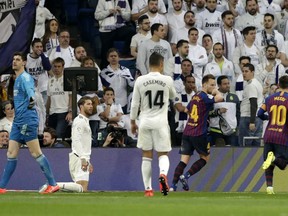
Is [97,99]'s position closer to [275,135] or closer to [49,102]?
[49,102]

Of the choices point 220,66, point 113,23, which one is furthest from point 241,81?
point 113,23

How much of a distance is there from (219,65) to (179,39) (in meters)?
1.47

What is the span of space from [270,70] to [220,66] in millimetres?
1147

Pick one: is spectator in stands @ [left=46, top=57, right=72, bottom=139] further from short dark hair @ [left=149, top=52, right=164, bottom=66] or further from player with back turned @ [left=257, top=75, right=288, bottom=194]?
short dark hair @ [left=149, top=52, right=164, bottom=66]

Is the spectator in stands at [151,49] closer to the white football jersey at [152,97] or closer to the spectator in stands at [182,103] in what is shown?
the spectator in stands at [182,103]

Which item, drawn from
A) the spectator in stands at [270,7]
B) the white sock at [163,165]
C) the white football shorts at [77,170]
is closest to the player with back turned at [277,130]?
the white sock at [163,165]

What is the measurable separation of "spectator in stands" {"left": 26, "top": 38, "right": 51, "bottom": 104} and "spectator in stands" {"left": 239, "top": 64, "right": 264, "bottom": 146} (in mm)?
4277

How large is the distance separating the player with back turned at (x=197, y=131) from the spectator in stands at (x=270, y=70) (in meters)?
4.34

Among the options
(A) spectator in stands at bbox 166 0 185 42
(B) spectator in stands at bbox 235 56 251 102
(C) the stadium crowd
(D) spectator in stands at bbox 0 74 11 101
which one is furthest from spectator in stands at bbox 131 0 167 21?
(D) spectator in stands at bbox 0 74 11 101

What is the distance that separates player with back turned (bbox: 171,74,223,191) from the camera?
2384cm

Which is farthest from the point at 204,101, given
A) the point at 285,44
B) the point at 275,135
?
the point at 285,44

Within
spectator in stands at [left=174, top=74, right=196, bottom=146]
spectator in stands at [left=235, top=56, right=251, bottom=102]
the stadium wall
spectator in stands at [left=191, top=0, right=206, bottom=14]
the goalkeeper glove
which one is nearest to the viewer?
the goalkeeper glove

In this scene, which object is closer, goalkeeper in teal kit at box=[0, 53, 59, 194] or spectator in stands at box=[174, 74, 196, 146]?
goalkeeper in teal kit at box=[0, 53, 59, 194]

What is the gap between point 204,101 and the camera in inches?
936
